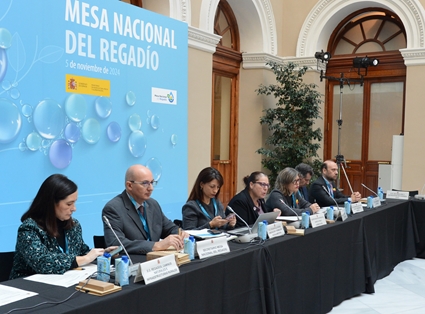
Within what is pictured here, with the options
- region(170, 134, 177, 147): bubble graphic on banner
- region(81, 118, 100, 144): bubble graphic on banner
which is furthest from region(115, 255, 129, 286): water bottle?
region(170, 134, 177, 147): bubble graphic on banner

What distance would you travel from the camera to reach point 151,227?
9.69ft

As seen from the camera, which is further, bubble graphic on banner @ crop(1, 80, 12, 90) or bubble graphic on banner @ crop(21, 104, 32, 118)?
bubble graphic on banner @ crop(21, 104, 32, 118)

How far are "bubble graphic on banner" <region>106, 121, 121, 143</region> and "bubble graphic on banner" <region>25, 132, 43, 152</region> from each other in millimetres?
738

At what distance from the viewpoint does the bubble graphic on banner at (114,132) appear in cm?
460

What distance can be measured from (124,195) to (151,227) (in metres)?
0.26

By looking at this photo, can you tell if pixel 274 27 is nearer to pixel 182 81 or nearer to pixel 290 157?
pixel 290 157

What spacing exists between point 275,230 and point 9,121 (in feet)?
6.96

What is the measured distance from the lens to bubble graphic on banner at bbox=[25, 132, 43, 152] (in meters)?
3.90

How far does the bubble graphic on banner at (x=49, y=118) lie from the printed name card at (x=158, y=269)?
7.28ft

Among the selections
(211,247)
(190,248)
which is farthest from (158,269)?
(211,247)

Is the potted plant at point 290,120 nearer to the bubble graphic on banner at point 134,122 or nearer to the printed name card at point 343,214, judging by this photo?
the bubble graphic on banner at point 134,122

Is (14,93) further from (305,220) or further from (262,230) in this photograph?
(305,220)

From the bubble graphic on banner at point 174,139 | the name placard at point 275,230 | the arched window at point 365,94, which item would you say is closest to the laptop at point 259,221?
the name placard at point 275,230

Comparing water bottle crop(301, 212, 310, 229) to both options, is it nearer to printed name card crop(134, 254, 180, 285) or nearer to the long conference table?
the long conference table
